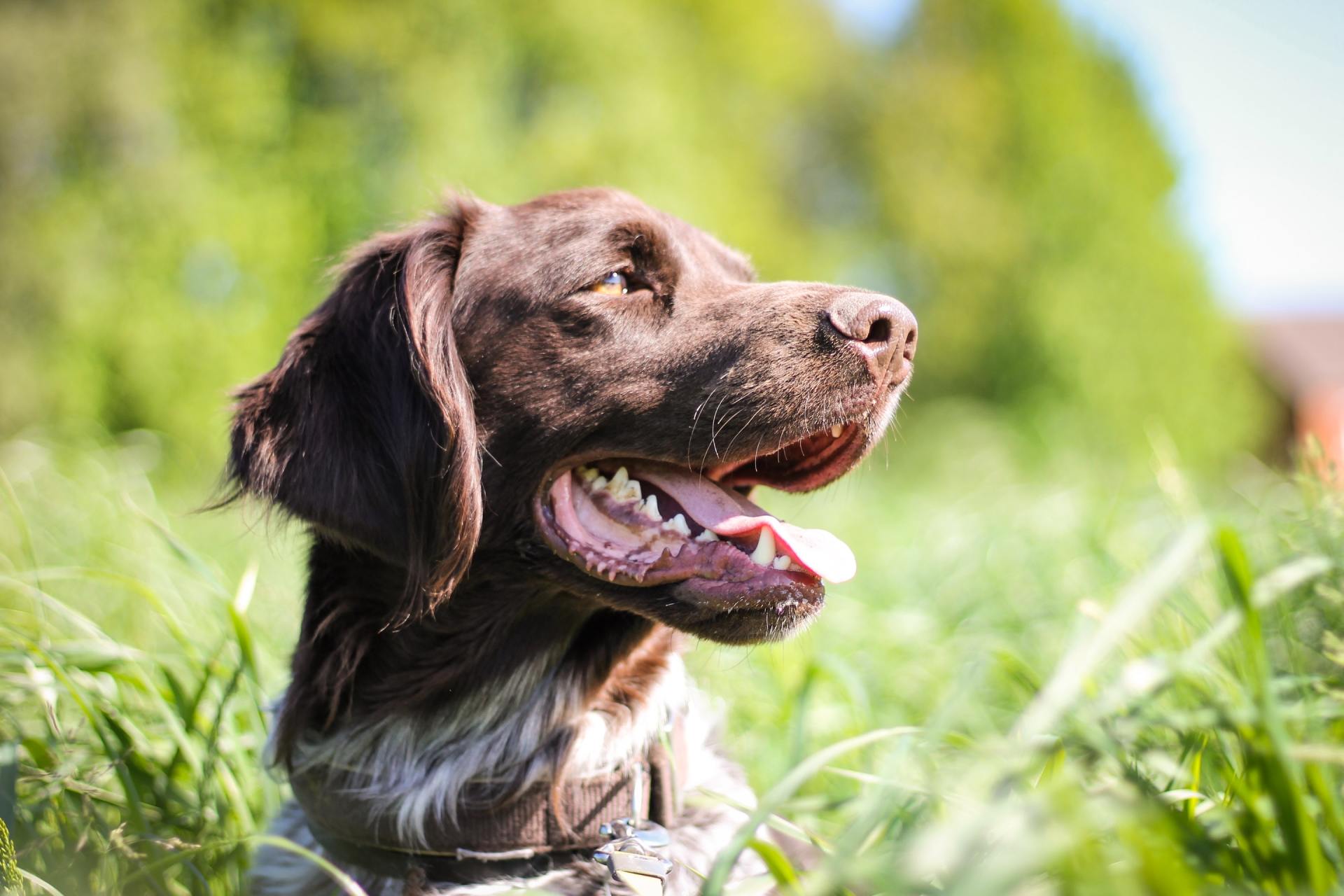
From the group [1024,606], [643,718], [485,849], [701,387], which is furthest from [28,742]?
[1024,606]

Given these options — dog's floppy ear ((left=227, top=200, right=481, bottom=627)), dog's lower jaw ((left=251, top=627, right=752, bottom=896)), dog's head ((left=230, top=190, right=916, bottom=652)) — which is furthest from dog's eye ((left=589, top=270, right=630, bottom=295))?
dog's lower jaw ((left=251, top=627, right=752, bottom=896))

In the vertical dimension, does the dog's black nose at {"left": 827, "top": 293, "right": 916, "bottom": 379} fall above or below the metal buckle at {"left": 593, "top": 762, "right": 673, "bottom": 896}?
above

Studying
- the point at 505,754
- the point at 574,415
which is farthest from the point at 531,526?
the point at 505,754

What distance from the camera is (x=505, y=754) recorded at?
2084mm

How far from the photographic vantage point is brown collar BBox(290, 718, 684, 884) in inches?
73.9

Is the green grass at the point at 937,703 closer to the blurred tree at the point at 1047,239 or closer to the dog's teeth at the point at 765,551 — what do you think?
Answer: the dog's teeth at the point at 765,551

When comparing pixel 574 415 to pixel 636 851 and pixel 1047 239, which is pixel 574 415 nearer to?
pixel 636 851

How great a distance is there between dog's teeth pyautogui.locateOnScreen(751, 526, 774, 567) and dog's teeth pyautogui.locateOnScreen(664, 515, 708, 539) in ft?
0.46

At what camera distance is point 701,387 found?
6.84 feet

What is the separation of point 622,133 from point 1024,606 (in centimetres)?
1041

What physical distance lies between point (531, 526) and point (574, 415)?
10.4 inches

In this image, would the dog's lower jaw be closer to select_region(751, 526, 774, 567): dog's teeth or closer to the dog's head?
the dog's head

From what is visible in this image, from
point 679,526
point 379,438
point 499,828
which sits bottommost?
point 499,828

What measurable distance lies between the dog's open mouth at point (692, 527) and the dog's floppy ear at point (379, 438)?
0.24 meters
